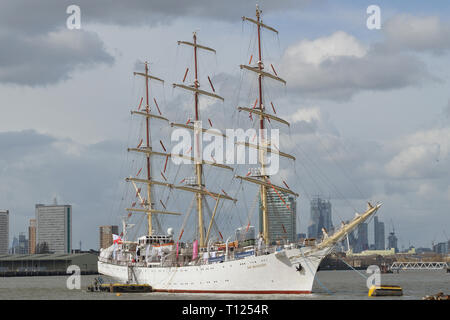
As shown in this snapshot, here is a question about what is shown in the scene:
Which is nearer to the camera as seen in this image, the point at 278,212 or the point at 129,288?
the point at 278,212

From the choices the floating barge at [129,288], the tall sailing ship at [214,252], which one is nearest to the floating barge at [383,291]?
the tall sailing ship at [214,252]

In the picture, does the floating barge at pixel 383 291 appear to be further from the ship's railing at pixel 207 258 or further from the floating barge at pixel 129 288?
the floating barge at pixel 129 288

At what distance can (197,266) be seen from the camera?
Result: 9306 centimetres

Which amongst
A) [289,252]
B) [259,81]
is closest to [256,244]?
[289,252]

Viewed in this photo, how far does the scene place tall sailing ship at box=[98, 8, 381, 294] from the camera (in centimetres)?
8269

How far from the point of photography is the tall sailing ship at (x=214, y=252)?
82.7 meters

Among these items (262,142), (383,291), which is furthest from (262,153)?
(383,291)

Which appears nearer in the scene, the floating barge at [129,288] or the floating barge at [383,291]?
the floating barge at [383,291]

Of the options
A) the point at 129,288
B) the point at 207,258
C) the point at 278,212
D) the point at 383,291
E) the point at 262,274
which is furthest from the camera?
the point at 129,288

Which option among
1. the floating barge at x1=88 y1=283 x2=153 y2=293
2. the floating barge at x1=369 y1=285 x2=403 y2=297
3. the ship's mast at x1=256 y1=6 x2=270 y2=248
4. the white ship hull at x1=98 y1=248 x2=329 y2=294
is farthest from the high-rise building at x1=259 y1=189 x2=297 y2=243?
the floating barge at x1=88 y1=283 x2=153 y2=293

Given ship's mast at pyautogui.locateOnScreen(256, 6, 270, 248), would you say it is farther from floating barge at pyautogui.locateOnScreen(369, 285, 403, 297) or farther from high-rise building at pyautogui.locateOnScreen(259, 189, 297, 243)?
floating barge at pyautogui.locateOnScreen(369, 285, 403, 297)

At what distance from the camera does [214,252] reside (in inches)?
3597

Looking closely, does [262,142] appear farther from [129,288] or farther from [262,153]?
[129,288]

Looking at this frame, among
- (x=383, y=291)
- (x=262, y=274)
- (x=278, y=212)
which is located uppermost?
(x=278, y=212)
